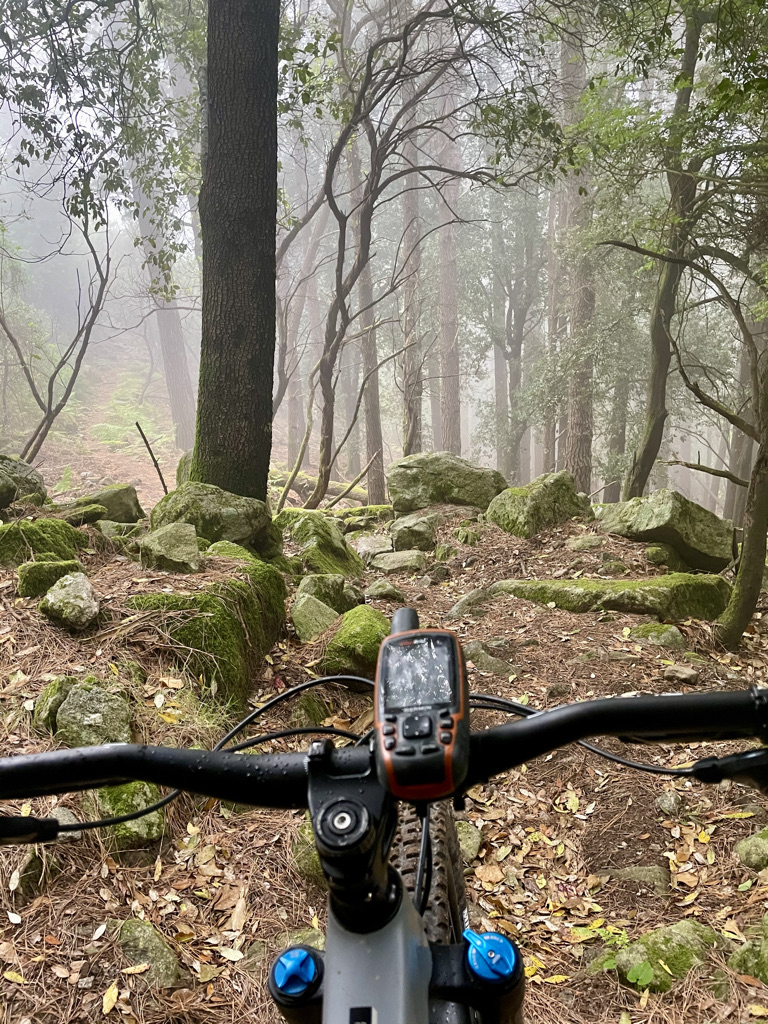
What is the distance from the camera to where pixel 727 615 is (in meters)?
4.71

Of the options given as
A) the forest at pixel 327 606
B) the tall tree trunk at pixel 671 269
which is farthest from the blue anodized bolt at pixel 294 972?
the tall tree trunk at pixel 671 269

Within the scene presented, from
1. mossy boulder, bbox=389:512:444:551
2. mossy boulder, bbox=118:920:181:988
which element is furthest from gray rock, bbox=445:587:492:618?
mossy boulder, bbox=118:920:181:988

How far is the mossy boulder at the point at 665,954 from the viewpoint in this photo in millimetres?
2225

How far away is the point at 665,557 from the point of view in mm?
6152

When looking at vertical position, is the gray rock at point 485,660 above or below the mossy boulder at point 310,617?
below

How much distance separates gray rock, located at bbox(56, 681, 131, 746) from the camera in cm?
255

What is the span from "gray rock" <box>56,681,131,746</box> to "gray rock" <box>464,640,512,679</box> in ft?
7.62

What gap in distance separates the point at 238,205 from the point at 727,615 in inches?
192

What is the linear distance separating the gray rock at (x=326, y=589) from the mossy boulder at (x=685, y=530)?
3498mm

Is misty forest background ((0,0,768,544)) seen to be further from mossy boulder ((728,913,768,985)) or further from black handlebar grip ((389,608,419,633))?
black handlebar grip ((389,608,419,633))

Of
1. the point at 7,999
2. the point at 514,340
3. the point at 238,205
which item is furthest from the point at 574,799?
the point at 514,340

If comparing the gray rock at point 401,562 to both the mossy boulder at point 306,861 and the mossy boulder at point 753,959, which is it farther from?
the mossy boulder at point 753,959

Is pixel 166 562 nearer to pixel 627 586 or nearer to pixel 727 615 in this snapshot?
pixel 627 586

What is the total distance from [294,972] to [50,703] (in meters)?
2.14
